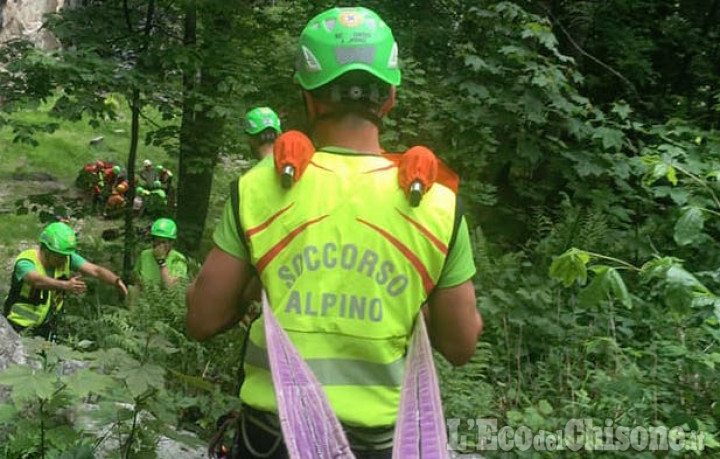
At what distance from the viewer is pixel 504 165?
27.6 ft

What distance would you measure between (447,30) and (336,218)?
7.48 m

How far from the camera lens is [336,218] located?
185cm

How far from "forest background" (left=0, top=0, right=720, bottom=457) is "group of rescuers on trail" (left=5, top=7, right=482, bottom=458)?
83cm

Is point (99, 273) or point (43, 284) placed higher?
point (99, 273)

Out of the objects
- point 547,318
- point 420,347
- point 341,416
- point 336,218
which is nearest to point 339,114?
point 336,218

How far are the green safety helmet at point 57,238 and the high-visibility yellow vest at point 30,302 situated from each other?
146mm

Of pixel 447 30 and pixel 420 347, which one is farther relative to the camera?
pixel 447 30

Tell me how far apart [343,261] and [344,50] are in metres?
0.54

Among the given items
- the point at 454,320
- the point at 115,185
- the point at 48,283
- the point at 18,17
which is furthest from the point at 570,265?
the point at 18,17

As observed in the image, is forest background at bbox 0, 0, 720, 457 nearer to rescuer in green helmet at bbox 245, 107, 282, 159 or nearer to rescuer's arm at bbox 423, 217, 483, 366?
rescuer's arm at bbox 423, 217, 483, 366

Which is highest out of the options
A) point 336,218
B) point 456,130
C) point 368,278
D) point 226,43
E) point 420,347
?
point 226,43

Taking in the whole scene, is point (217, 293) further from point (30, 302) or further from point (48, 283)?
point (30, 302)

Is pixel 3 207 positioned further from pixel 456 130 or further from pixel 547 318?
pixel 547 318

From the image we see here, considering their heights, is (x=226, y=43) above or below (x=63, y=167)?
below
